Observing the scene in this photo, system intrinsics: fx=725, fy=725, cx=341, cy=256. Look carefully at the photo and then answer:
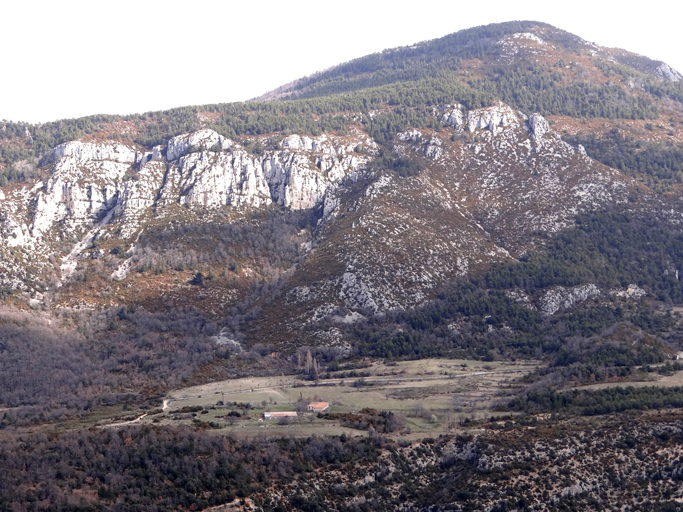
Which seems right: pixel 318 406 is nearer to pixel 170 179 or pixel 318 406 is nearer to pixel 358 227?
pixel 358 227

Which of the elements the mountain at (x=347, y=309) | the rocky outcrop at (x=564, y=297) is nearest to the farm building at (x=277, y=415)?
the mountain at (x=347, y=309)

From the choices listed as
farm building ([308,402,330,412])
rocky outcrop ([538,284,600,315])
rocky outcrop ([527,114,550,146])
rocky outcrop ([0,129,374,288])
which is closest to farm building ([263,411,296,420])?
farm building ([308,402,330,412])

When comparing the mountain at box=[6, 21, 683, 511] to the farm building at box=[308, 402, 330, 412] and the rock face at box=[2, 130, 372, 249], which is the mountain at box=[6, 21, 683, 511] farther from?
the farm building at box=[308, 402, 330, 412]

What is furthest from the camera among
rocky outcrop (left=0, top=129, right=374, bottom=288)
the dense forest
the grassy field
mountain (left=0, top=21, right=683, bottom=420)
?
rocky outcrop (left=0, top=129, right=374, bottom=288)

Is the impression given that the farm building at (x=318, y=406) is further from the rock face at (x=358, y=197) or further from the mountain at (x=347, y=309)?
the rock face at (x=358, y=197)

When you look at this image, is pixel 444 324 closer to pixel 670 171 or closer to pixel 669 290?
pixel 669 290
